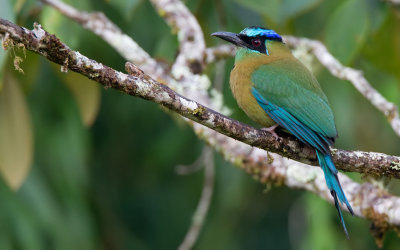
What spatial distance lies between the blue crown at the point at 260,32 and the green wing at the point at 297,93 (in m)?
0.26

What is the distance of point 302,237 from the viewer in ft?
19.9

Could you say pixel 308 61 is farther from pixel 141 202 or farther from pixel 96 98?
pixel 141 202

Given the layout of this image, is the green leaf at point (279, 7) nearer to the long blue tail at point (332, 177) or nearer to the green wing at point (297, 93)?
the green wing at point (297, 93)

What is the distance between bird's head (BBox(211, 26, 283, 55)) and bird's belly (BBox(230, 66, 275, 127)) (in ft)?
0.80

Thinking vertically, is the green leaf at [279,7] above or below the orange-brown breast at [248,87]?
above

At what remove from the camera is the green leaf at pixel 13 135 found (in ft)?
12.8

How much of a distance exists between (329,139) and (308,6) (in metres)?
0.87

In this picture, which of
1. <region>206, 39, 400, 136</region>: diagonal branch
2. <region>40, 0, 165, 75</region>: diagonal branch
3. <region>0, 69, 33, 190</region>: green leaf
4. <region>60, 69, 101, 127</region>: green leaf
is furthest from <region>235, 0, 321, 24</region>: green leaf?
<region>0, 69, 33, 190</region>: green leaf

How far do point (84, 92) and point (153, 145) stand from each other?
7.89ft

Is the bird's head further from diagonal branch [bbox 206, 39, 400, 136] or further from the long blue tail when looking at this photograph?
the long blue tail

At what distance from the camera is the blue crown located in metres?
4.12

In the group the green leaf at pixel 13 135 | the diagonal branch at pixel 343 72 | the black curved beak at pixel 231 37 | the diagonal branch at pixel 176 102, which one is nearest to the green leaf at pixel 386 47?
the diagonal branch at pixel 343 72

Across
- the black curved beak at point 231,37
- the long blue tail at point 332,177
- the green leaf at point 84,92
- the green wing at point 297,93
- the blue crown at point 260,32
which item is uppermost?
the blue crown at point 260,32

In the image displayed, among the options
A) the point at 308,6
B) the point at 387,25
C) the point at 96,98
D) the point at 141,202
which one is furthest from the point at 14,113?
the point at 141,202
